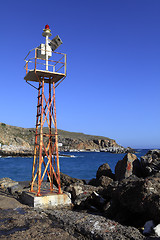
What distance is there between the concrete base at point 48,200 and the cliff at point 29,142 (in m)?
83.3

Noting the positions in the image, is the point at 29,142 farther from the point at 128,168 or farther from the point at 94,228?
the point at 94,228

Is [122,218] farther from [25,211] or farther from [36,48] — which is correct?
[36,48]

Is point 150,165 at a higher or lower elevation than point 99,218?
higher

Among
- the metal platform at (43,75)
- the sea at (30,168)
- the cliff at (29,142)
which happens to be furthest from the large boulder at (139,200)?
the cliff at (29,142)

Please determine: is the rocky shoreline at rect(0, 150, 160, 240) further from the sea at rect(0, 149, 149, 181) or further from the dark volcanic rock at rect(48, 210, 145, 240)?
the sea at rect(0, 149, 149, 181)

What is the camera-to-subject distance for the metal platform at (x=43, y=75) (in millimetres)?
14195

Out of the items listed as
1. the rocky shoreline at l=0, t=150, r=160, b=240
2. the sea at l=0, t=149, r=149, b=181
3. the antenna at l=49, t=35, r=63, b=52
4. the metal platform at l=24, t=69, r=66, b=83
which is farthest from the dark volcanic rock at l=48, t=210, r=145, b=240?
the sea at l=0, t=149, r=149, b=181

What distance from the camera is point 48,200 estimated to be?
13.4 meters

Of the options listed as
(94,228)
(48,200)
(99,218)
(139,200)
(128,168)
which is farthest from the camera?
(128,168)

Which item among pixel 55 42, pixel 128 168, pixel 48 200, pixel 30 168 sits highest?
pixel 55 42

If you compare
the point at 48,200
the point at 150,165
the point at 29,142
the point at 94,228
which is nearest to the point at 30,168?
the point at 150,165

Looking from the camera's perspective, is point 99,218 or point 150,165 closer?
point 99,218

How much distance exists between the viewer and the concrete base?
13141mm

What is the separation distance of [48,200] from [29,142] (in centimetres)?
12591
